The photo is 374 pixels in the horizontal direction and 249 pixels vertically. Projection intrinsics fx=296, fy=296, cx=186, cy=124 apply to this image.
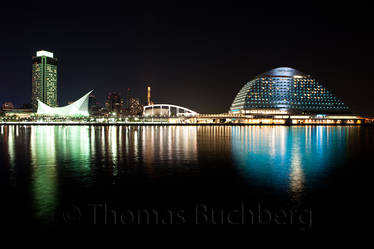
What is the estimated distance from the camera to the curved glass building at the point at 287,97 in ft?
381

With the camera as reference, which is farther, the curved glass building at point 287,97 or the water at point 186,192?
the curved glass building at point 287,97

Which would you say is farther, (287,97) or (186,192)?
(287,97)

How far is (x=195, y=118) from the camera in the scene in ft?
390

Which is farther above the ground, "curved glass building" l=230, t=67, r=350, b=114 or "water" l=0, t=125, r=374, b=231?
"curved glass building" l=230, t=67, r=350, b=114

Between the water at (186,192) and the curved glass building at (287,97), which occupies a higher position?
the curved glass building at (287,97)

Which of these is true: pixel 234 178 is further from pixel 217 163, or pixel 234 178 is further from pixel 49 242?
pixel 49 242

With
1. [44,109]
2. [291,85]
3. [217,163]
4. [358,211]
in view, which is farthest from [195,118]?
[358,211]

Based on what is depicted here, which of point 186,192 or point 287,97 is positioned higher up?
point 287,97

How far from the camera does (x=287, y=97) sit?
118188 millimetres

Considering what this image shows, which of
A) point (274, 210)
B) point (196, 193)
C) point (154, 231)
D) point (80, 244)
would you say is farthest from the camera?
point (196, 193)

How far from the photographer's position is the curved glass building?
116 metres

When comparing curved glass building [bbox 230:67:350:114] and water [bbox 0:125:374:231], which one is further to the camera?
curved glass building [bbox 230:67:350:114]

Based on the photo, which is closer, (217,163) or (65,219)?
(65,219)

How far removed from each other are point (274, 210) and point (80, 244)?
473cm
